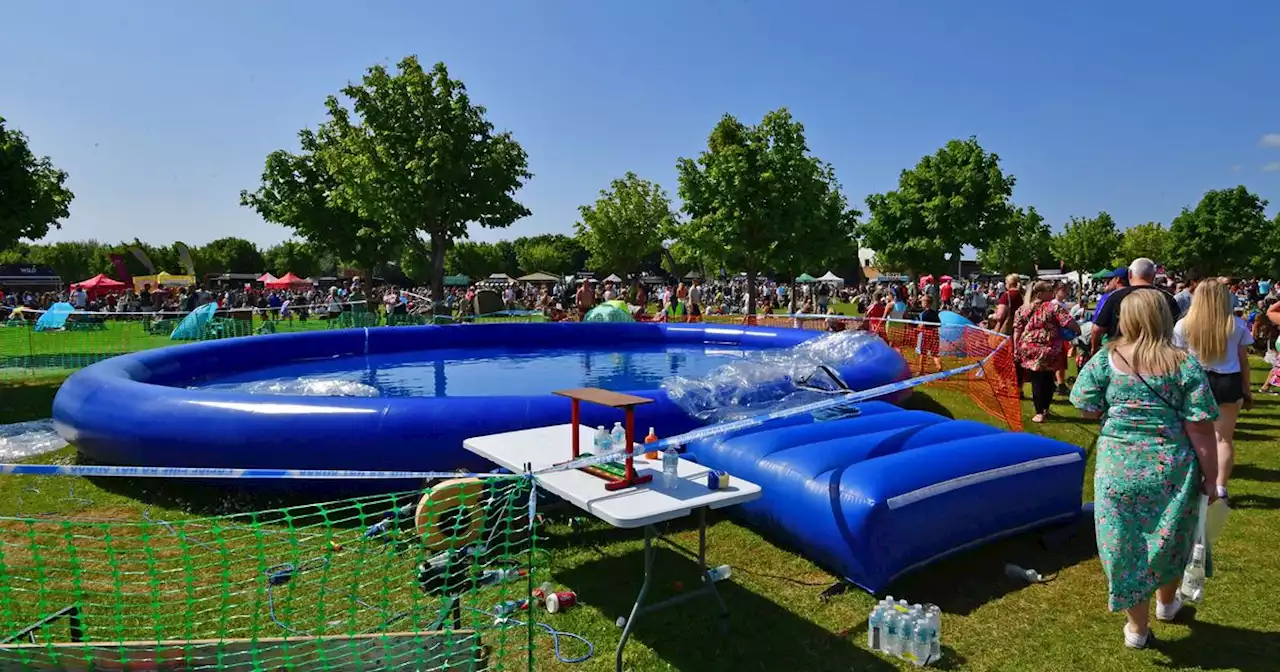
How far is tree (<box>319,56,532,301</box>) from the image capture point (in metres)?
22.6

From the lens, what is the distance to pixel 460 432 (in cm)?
532

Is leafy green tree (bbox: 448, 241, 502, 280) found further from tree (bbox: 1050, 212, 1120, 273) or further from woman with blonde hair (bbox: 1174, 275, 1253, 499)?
woman with blonde hair (bbox: 1174, 275, 1253, 499)

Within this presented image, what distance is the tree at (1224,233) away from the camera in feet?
129

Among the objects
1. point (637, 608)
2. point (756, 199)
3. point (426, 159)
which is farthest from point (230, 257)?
point (637, 608)

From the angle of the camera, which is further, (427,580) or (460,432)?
(460,432)

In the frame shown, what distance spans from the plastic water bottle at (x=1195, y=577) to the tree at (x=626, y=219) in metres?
41.2

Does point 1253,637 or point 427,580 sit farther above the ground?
point 427,580

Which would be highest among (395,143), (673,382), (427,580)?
(395,143)

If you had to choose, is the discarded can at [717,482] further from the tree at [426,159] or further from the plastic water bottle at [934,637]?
the tree at [426,159]

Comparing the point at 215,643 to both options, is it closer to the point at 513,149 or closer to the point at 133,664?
the point at 133,664

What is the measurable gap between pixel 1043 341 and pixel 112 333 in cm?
2524

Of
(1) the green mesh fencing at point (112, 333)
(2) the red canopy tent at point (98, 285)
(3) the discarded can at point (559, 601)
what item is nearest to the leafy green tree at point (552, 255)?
(2) the red canopy tent at point (98, 285)

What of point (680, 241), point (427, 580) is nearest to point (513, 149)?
point (680, 241)

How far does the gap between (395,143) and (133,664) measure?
22.4m
